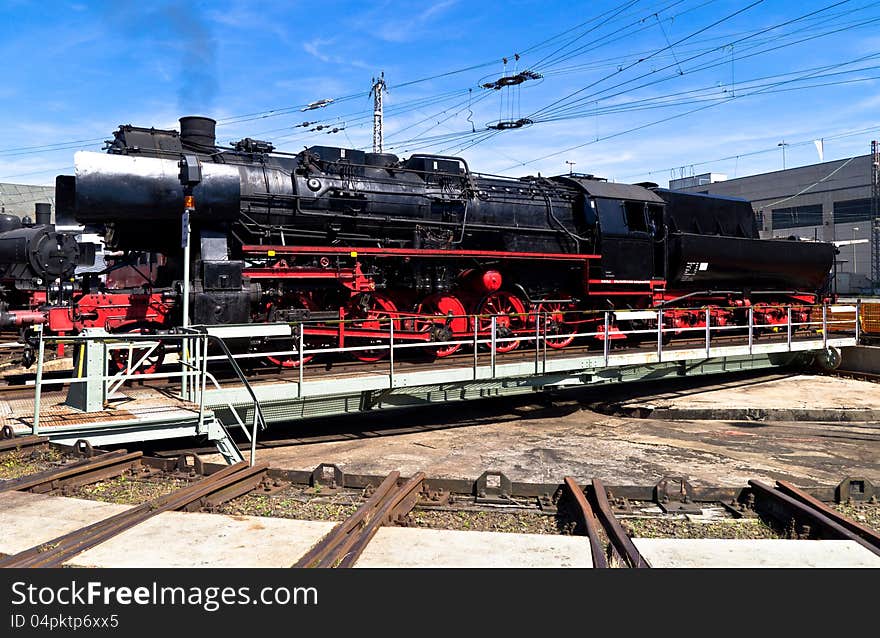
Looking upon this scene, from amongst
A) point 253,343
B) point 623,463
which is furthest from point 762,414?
point 253,343

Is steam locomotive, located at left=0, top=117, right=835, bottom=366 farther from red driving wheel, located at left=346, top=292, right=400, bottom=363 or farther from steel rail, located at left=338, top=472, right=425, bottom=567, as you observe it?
steel rail, located at left=338, top=472, right=425, bottom=567

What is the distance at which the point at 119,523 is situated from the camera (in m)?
4.82

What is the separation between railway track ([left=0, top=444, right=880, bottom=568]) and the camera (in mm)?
4504

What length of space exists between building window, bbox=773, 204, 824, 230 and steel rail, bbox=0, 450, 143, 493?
177 feet

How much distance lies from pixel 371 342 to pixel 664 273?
7347 mm

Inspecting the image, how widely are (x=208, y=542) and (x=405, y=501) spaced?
1799 mm

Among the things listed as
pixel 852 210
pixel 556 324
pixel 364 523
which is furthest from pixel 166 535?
pixel 852 210

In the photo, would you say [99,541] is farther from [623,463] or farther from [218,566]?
[623,463]

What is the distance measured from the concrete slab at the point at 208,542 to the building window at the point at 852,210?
53.0 meters

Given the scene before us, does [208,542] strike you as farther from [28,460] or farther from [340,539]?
[28,460]

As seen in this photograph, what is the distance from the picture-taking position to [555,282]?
14.2m

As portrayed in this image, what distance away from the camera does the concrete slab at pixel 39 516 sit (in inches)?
177

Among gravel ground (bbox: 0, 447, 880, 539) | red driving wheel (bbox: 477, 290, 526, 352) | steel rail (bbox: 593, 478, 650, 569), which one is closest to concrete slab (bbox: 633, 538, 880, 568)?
steel rail (bbox: 593, 478, 650, 569)

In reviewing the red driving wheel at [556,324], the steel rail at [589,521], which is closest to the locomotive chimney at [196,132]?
the red driving wheel at [556,324]
